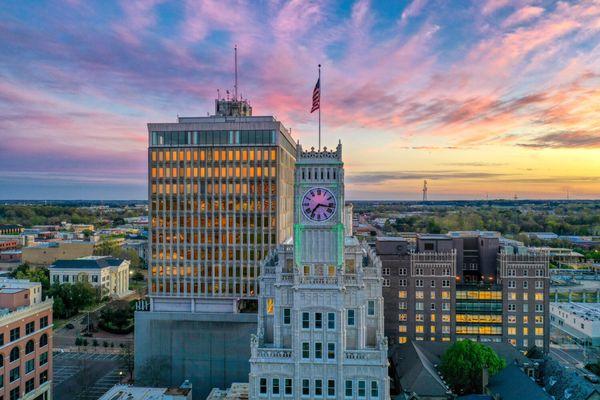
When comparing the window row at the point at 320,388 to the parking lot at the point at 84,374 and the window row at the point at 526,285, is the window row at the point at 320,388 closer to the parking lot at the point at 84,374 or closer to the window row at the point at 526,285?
the parking lot at the point at 84,374

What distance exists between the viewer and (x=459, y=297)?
359 feet

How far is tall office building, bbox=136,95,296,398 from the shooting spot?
96750 millimetres

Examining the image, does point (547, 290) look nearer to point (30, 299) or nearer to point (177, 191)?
point (177, 191)

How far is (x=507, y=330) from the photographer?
107500 mm

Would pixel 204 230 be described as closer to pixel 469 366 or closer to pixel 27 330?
pixel 27 330

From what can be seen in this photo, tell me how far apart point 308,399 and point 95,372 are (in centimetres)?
6987

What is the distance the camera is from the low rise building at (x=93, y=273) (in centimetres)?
16800

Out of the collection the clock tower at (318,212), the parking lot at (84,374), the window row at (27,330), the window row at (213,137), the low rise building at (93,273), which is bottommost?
the parking lot at (84,374)

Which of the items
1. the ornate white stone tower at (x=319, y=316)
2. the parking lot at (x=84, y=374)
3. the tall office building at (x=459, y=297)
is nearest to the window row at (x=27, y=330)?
the parking lot at (x=84, y=374)

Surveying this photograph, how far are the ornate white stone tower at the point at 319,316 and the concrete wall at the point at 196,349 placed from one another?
4184 cm

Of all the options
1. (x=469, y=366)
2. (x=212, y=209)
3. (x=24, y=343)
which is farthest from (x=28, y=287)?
(x=469, y=366)

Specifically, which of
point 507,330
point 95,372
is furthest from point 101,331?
point 507,330

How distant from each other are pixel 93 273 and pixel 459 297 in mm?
129782

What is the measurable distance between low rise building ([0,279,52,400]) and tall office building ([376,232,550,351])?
73.1 meters
